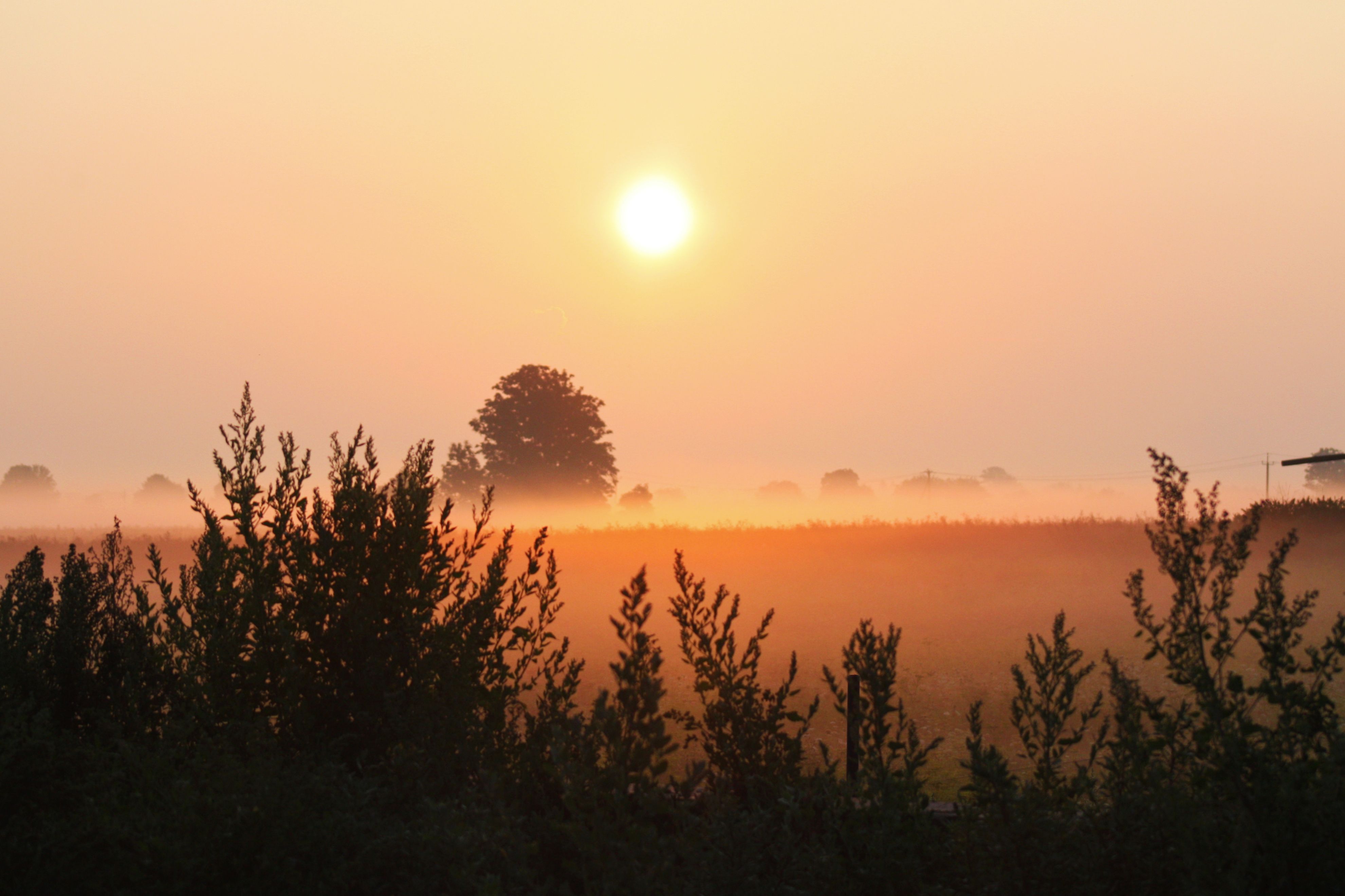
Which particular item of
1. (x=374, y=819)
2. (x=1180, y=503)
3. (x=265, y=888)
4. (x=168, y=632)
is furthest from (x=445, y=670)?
(x=1180, y=503)

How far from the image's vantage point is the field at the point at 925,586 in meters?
16.2

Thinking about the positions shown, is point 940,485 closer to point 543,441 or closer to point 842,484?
point 842,484

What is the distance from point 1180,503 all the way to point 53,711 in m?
7.40

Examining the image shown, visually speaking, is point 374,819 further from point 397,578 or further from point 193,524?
point 193,524

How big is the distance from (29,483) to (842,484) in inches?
3783

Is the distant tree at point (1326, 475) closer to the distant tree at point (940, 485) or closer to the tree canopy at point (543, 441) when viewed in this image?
the distant tree at point (940, 485)

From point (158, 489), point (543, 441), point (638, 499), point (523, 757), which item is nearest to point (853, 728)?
point (523, 757)

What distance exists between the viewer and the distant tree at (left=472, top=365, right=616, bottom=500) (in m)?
53.6

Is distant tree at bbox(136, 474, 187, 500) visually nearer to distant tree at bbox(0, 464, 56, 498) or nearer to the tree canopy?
distant tree at bbox(0, 464, 56, 498)

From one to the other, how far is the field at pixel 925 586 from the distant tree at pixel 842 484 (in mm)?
98945

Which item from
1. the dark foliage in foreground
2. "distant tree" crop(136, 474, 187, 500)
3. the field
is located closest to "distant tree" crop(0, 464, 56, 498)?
"distant tree" crop(136, 474, 187, 500)

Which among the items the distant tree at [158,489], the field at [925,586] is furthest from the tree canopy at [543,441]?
the distant tree at [158,489]

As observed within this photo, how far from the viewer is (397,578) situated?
5988 mm

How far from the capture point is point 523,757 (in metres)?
5.64
